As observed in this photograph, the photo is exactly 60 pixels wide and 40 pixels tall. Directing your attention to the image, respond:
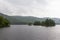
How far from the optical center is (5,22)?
6270 inches

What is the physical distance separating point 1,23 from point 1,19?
4134mm

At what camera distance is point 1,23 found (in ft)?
497

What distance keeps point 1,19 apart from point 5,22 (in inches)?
383

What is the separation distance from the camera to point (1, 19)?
150 metres

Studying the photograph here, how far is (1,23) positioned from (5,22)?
8.14 meters
